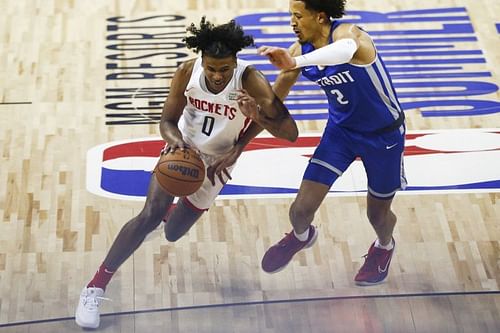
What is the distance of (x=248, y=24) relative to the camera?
9.50 meters

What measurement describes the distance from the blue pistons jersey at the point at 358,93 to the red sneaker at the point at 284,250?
3.12ft

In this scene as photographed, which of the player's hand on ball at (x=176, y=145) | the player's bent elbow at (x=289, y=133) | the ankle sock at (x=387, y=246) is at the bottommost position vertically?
the ankle sock at (x=387, y=246)

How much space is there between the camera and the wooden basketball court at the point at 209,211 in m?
6.63

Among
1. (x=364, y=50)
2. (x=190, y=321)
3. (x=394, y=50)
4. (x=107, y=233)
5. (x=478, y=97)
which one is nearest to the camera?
(x=364, y=50)

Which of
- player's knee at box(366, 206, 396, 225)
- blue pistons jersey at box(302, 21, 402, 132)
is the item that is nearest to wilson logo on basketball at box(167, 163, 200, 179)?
blue pistons jersey at box(302, 21, 402, 132)

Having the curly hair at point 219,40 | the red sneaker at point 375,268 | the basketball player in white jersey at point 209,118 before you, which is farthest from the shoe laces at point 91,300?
the curly hair at point 219,40

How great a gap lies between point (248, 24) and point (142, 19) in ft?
3.01

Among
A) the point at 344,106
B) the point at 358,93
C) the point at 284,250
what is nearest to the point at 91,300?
the point at 284,250

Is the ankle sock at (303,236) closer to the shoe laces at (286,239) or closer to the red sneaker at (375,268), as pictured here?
the shoe laces at (286,239)

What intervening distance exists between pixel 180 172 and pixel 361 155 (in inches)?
40.7

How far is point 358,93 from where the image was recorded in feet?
19.5

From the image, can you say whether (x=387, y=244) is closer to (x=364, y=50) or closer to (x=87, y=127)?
(x=364, y=50)

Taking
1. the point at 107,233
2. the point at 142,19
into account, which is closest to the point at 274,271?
the point at 107,233

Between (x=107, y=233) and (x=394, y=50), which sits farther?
(x=394, y=50)
